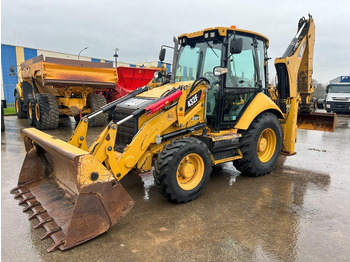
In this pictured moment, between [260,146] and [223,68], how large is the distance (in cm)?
168

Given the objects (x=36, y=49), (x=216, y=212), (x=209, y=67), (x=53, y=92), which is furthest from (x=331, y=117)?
(x=36, y=49)

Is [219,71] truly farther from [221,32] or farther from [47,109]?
[47,109]

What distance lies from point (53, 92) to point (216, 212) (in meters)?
8.40

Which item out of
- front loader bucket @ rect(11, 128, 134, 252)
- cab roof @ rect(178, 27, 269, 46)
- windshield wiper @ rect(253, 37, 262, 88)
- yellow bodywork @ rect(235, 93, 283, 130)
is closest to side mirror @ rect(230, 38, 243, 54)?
cab roof @ rect(178, 27, 269, 46)

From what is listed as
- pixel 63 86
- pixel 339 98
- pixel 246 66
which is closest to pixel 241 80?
pixel 246 66

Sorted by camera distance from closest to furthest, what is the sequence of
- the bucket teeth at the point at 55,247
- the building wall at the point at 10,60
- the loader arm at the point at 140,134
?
the bucket teeth at the point at 55,247, the loader arm at the point at 140,134, the building wall at the point at 10,60

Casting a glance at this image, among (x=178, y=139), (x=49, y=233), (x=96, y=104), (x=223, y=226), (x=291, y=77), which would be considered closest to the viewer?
(x=49, y=233)

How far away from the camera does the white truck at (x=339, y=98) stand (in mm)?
18141

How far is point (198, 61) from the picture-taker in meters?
4.70

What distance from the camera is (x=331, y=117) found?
652 centimetres

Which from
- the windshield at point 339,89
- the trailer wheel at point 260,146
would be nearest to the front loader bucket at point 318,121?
the trailer wheel at point 260,146

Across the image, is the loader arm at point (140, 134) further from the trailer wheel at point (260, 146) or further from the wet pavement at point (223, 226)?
the trailer wheel at point (260, 146)

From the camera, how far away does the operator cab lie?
4375 mm

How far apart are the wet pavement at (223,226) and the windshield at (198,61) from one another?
6.14 ft
